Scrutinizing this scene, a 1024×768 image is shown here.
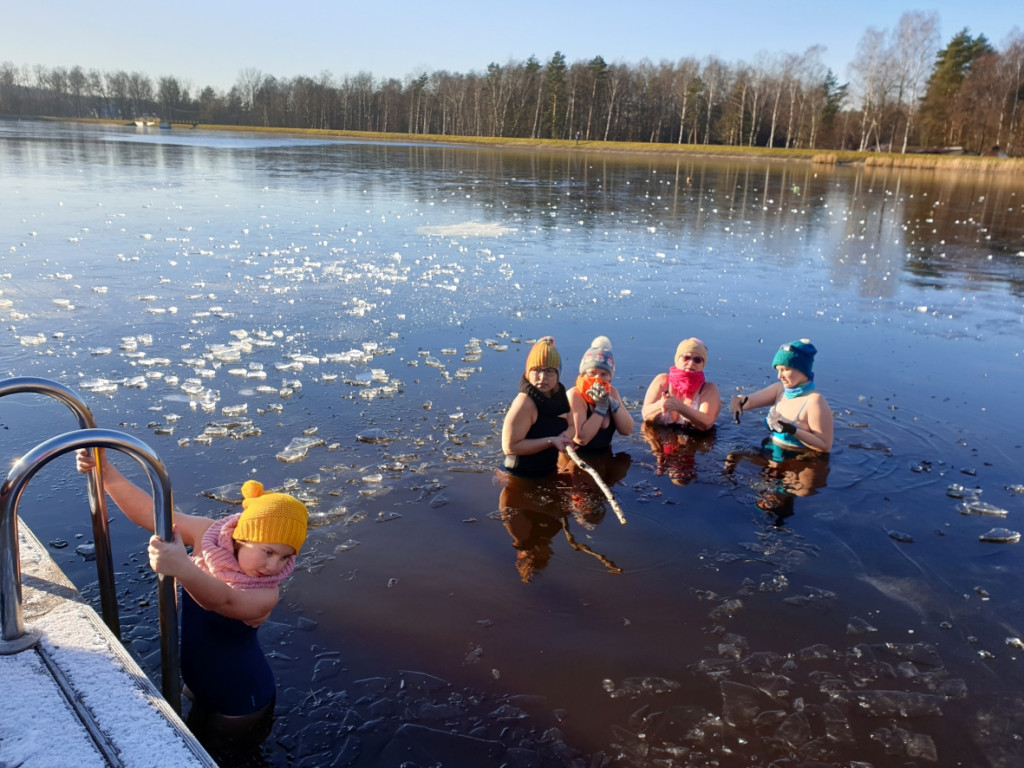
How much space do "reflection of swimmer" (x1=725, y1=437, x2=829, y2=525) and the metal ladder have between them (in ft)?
13.1

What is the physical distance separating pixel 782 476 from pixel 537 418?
6.90 ft

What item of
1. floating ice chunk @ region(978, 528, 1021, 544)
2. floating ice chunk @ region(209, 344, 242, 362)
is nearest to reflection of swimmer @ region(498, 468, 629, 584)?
floating ice chunk @ region(978, 528, 1021, 544)

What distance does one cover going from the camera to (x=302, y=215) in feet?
60.3

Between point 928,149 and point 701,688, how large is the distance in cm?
7789

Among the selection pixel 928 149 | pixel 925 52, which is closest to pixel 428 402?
pixel 928 149

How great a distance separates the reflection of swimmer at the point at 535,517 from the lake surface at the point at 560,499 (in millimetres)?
29

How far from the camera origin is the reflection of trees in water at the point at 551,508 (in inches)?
185

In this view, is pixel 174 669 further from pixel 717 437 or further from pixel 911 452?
pixel 911 452

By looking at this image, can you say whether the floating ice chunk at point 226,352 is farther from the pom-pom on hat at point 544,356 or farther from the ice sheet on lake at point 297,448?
the pom-pom on hat at point 544,356

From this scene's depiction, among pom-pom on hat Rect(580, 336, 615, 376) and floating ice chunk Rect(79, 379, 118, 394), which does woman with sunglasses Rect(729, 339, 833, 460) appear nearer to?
pom-pom on hat Rect(580, 336, 615, 376)

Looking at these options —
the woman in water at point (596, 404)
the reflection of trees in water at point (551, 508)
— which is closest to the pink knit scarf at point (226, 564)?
the reflection of trees in water at point (551, 508)

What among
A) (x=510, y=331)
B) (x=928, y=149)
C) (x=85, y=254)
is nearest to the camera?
(x=510, y=331)

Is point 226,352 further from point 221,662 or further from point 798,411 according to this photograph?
point 798,411

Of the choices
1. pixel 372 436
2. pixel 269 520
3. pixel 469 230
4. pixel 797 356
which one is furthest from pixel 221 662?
pixel 469 230
